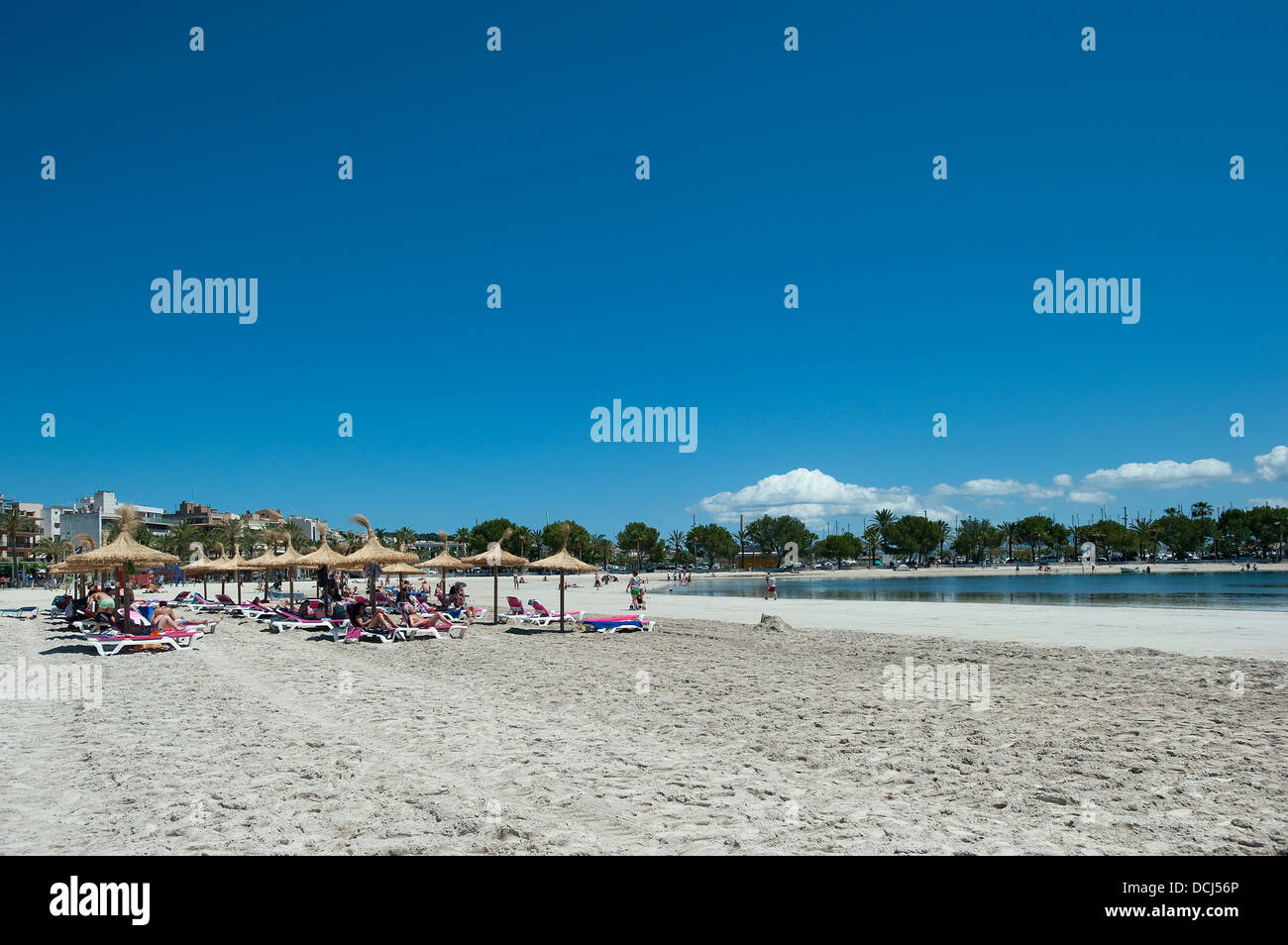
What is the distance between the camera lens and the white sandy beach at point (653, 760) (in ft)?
16.5

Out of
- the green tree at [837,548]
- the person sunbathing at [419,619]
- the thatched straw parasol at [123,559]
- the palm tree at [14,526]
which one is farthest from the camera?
the green tree at [837,548]

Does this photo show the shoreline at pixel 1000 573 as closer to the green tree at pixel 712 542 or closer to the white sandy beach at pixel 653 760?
the green tree at pixel 712 542

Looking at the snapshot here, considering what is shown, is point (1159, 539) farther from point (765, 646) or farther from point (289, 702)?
point (289, 702)

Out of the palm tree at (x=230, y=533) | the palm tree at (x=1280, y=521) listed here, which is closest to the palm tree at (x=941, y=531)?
the palm tree at (x=1280, y=521)

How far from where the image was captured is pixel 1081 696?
32.0ft

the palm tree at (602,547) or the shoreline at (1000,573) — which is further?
the palm tree at (602,547)

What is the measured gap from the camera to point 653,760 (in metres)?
6.96

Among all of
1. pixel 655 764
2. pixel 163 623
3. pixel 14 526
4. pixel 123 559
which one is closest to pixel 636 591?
pixel 163 623

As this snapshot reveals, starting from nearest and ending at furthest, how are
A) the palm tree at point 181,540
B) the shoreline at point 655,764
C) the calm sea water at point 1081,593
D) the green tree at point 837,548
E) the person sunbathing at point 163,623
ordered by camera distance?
the shoreline at point 655,764, the person sunbathing at point 163,623, the calm sea water at point 1081,593, the palm tree at point 181,540, the green tree at point 837,548

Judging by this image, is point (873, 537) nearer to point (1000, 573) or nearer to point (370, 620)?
point (1000, 573)

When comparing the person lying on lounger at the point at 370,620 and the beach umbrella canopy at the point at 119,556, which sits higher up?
the beach umbrella canopy at the point at 119,556

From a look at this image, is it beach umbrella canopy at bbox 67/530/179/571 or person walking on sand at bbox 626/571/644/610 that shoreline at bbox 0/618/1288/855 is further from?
person walking on sand at bbox 626/571/644/610
